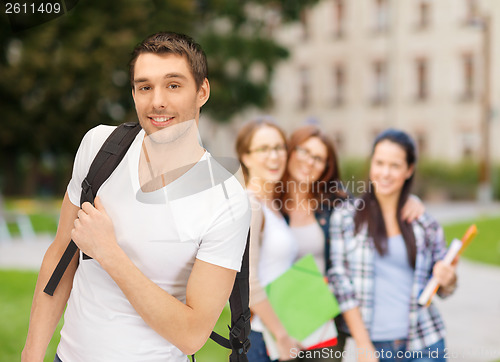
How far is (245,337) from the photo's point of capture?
5.82 feet

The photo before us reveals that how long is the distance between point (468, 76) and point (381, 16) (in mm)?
5729

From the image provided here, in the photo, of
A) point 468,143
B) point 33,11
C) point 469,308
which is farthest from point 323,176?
point 468,143

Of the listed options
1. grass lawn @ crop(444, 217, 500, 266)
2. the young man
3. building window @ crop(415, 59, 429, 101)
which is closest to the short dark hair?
the young man

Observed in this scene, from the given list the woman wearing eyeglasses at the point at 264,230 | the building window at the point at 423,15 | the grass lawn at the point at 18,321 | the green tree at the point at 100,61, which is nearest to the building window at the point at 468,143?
the building window at the point at 423,15

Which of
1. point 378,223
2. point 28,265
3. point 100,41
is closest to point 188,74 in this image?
point 378,223

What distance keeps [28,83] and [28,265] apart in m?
10.8

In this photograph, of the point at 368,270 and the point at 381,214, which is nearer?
the point at 368,270

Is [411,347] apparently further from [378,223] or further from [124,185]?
[124,185]

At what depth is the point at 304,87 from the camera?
37.2 metres

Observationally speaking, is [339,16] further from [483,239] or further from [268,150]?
[268,150]

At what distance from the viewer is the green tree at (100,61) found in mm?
19172

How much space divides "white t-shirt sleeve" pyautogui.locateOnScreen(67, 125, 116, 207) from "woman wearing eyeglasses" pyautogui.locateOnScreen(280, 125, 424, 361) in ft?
5.60

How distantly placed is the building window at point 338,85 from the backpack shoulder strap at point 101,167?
3492 centimetres

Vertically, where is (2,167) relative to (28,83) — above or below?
below
